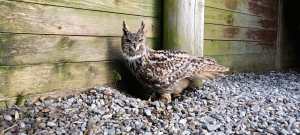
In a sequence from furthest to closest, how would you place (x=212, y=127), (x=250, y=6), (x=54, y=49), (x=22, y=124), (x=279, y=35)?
(x=279, y=35)
(x=250, y=6)
(x=54, y=49)
(x=212, y=127)
(x=22, y=124)

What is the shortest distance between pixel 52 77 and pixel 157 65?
71 centimetres

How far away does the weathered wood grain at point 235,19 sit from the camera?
4.00 metres

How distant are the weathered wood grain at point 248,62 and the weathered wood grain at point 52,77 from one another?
1.72 meters

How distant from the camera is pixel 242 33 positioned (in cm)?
474

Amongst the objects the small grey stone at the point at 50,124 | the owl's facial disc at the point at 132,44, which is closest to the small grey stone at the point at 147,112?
the owl's facial disc at the point at 132,44

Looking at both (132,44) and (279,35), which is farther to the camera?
(279,35)

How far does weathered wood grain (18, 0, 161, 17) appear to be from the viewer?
2.44 meters

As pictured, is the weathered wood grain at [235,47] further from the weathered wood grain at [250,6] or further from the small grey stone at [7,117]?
the small grey stone at [7,117]

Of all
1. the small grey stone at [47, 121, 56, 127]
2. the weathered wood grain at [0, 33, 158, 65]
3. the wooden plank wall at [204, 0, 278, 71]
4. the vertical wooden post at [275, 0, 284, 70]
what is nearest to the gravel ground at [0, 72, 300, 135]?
the small grey stone at [47, 121, 56, 127]

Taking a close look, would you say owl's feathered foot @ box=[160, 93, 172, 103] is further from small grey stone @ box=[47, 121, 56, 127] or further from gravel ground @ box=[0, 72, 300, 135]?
small grey stone @ box=[47, 121, 56, 127]

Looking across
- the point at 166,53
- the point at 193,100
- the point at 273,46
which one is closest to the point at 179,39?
the point at 166,53

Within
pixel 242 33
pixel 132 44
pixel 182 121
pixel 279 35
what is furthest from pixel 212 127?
pixel 279 35

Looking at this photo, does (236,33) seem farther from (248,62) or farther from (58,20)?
(58,20)

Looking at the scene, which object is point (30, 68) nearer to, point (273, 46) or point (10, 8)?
point (10, 8)
